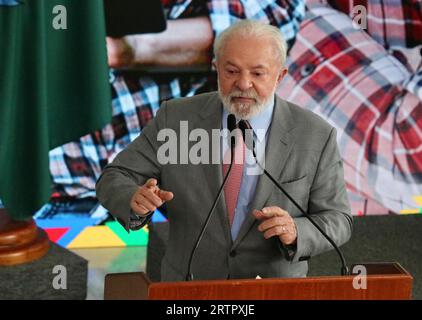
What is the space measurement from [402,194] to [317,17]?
1.28m

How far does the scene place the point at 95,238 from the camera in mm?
4797

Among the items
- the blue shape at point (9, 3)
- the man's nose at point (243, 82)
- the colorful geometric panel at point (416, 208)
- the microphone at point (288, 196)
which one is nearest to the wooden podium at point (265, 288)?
the microphone at point (288, 196)

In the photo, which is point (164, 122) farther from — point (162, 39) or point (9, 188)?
point (162, 39)

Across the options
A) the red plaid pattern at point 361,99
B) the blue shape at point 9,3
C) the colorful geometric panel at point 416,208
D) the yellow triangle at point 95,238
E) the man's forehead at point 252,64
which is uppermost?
the blue shape at point 9,3

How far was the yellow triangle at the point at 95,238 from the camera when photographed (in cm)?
478

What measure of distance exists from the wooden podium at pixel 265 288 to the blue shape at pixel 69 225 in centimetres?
290

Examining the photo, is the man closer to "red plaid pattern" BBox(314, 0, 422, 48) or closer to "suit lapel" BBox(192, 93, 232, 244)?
"suit lapel" BBox(192, 93, 232, 244)

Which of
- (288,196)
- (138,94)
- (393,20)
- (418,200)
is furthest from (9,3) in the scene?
(418,200)

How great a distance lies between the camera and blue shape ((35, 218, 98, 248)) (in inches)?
186

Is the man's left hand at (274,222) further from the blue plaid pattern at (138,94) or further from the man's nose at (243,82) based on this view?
the blue plaid pattern at (138,94)

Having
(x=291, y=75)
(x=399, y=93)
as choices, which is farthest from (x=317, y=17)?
(x=399, y=93)

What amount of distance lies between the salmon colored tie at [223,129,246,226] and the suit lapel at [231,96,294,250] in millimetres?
63

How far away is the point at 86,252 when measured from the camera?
478 cm

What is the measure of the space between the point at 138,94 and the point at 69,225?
3.10 feet
